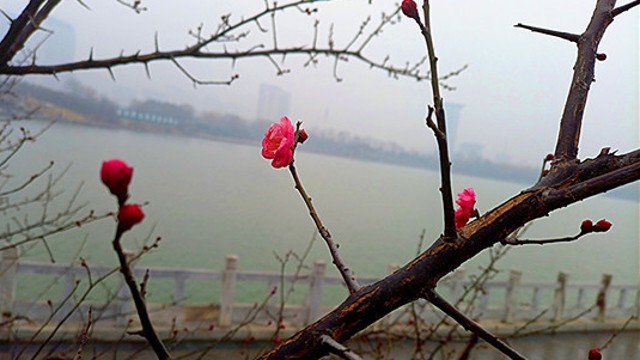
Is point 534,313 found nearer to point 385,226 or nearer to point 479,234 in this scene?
point 385,226

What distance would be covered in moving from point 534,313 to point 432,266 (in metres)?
4.83

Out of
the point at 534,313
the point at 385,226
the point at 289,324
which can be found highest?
the point at 385,226

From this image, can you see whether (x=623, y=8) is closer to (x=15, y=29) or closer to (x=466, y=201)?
(x=466, y=201)

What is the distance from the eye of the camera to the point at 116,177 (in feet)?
0.73

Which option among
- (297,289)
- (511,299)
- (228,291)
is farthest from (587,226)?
(511,299)

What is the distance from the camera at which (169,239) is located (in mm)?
4703

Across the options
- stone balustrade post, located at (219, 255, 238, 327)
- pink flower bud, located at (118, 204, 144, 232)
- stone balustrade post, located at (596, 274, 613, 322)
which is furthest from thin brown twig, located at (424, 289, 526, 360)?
stone balustrade post, located at (596, 274, 613, 322)

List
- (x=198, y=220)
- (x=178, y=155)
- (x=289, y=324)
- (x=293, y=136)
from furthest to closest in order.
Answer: (x=178, y=155) < (x=198, y=220) < (x=289, y=324) < (x=293, y=136)

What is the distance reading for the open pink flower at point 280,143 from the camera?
1.42 feet

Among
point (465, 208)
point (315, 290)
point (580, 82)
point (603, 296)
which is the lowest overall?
point (315, 290)

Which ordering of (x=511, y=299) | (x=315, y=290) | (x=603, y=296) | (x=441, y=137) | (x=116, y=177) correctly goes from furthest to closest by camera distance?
(x=603, y=296)
(x=511, y=299)
(x=315, y=290)
(x=441, y=137)
(x=116, y=177)

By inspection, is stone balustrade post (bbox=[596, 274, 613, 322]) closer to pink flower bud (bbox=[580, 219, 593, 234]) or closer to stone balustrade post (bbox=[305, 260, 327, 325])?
stone balustrade post (bbox=[305, 260, 327, 325])

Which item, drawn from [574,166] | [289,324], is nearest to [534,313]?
[289,324]

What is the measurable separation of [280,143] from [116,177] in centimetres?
23
